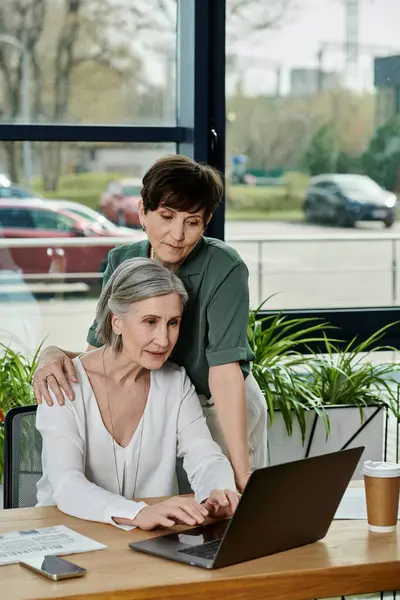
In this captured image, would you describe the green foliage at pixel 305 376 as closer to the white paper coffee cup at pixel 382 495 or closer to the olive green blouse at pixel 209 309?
the olive green blouse at pixel 209 309

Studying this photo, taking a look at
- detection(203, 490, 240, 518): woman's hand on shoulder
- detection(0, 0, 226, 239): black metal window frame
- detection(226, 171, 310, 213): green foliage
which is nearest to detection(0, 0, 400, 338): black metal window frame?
detection(0, 0, 226, 239): black metal window frame

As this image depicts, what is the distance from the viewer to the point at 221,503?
2486 mm

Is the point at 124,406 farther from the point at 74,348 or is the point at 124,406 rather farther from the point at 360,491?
the point at 74,348

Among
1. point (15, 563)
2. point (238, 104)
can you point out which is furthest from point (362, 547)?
point (238, 104)

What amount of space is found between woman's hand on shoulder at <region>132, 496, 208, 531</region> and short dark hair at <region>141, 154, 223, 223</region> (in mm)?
841

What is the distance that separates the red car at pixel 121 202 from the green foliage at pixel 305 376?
0.65m

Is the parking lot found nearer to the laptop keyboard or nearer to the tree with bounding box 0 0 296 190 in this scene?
the tree with bounding box 0 0 296 190

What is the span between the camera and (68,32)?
4.39m

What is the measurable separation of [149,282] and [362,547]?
2.84 feet

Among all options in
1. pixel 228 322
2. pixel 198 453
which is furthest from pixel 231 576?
pixel 228 322

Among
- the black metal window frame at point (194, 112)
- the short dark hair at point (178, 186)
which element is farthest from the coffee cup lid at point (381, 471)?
the black metal window frame at point (194, 112)

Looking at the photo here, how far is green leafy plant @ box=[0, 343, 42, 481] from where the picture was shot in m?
3.91

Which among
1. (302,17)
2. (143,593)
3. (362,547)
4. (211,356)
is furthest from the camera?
(302,17)

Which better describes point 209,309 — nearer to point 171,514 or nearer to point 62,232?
point 171,514
